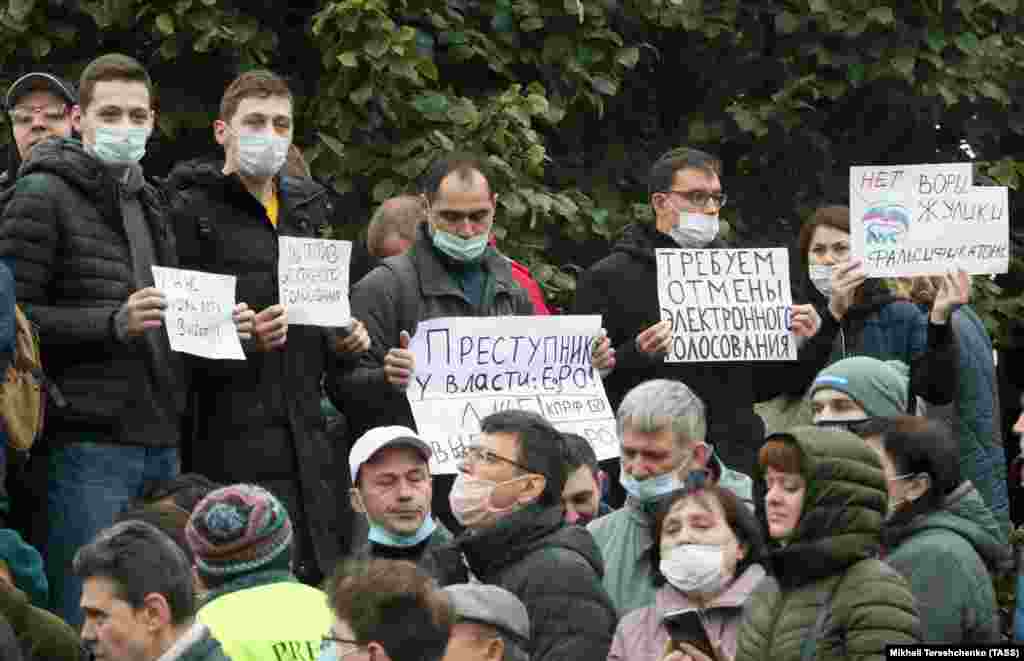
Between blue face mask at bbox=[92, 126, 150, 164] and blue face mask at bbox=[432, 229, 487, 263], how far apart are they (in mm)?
1326

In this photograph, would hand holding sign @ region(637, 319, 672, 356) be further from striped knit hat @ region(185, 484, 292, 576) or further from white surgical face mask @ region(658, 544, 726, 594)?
striped knit hat @ region(185, 484, 292, 576)

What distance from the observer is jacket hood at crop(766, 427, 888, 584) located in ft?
26.3

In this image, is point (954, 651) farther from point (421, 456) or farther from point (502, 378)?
point (502, 378)

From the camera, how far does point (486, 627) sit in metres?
7.52

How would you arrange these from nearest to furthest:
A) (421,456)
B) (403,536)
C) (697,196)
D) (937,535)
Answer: (937,535) < (403,536) < (421,456) < (697,196)

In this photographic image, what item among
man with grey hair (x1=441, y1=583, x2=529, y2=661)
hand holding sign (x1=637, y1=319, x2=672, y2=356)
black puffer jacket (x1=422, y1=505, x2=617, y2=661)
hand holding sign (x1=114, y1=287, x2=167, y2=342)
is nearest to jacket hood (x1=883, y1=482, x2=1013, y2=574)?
black puffer jacket (x1=422, y1=505, x2=617, y2=661)

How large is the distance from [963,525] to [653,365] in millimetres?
2449

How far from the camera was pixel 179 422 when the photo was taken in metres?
10.3

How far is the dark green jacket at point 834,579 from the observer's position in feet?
25.9

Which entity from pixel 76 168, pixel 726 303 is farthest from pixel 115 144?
pixel 726 303

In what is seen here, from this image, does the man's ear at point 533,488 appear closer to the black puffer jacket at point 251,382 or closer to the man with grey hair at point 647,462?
the man with grey hair at point 647,462

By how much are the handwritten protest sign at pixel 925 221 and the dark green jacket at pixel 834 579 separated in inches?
120

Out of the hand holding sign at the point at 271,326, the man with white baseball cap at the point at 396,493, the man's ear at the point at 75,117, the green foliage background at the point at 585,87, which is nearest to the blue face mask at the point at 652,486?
the man with white baseball cap at the point at 396,493

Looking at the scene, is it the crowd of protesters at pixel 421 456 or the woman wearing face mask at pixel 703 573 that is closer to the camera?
the crowd of protesters at pixel 421 456
